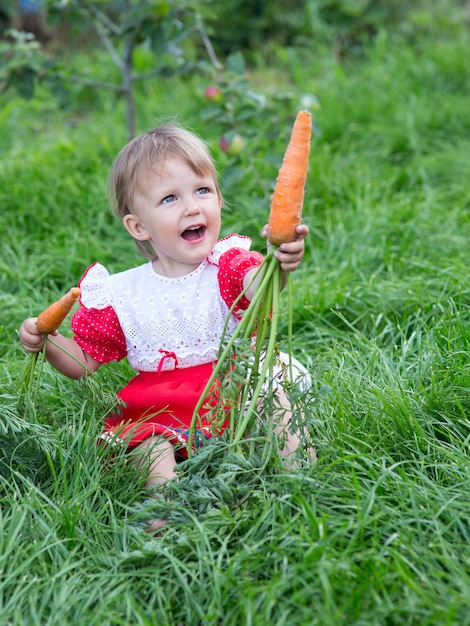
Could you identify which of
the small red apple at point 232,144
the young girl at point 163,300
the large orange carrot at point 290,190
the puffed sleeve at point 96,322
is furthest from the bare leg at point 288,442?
the small red apple at point 232,144

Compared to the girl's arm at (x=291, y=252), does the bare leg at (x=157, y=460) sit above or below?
below

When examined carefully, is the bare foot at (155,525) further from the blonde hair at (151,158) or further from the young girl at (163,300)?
the blonde hair at (151,158)

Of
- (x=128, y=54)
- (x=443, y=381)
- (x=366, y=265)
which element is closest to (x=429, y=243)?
(x=366, y=265)

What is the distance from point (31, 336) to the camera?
2.11 metres

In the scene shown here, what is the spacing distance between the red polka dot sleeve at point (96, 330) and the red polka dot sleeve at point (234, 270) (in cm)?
33

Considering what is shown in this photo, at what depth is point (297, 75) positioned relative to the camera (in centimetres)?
533

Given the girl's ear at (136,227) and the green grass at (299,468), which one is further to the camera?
the girl's ear at (136,227)

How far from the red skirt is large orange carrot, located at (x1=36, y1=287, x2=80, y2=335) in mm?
305

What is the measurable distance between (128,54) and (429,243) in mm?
1878

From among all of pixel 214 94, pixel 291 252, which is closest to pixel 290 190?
pixel 291 252

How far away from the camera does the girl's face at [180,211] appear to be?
6.93ft

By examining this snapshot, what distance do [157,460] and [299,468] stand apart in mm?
380

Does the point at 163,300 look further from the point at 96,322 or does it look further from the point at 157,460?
the point at 157,460

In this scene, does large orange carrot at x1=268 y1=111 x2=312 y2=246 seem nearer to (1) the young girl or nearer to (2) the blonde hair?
(1) the young girl
